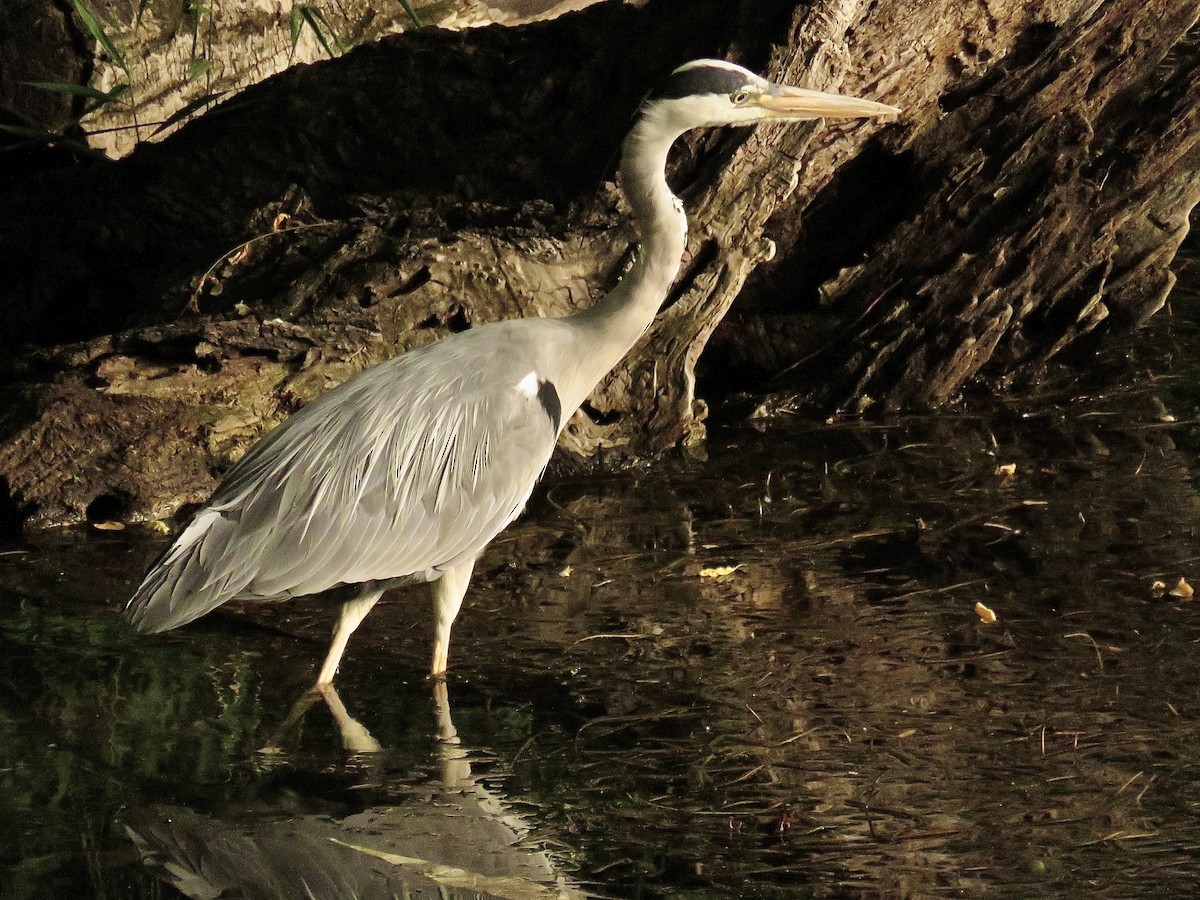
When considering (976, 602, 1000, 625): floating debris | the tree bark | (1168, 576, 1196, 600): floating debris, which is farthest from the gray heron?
(1168, 576, 1196, 600): floating debris

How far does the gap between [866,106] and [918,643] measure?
1.73 meters

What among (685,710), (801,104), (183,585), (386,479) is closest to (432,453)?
(386,479)

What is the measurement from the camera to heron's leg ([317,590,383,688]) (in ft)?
13.7

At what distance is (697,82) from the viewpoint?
456 cm

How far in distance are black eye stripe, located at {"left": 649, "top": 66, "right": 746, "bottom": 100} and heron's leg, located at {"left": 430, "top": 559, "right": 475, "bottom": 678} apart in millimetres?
1549

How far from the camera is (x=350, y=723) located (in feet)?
13.2

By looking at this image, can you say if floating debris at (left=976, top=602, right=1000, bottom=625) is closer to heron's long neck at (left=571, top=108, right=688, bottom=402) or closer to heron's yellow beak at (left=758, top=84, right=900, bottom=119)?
heron's long neck at (left=571, top=108, right=688, bottom=402)

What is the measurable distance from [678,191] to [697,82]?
4.74ft

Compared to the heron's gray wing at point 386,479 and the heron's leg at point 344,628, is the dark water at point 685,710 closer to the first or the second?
the heron's leg at point 344,628

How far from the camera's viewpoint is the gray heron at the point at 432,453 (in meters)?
4.22

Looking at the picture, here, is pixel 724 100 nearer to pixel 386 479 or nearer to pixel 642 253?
pixel 642 253

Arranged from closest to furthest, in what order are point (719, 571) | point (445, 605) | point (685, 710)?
1. point (685, 710)
2. point (445, 605)
3. point (719, 571)

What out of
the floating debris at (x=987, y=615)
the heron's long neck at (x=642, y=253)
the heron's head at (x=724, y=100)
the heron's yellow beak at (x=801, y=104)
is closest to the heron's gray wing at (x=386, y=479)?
the heron's long neck at (x=642, y=253)

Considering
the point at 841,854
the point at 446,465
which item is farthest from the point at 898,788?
the point at 446,465
